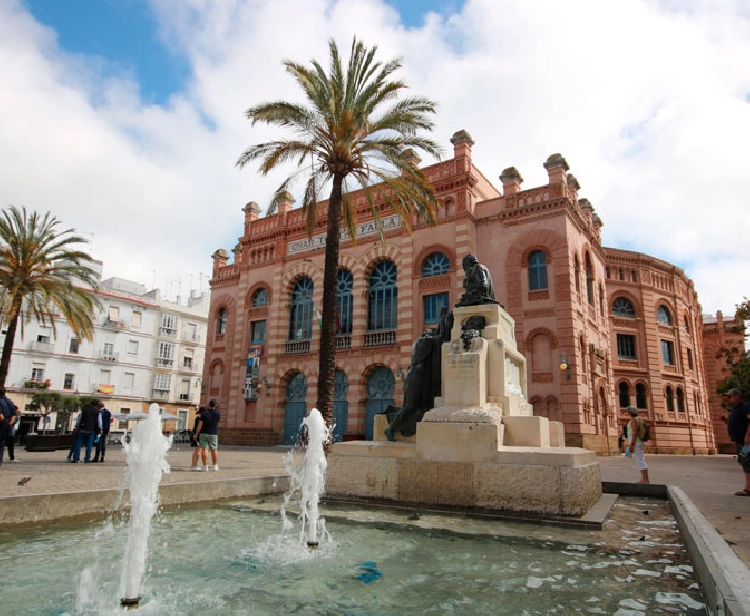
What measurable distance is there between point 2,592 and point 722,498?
8341 millimetres

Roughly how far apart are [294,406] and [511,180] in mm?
14662

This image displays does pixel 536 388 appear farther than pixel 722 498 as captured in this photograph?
Yes

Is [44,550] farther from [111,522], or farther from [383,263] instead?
[383,263]

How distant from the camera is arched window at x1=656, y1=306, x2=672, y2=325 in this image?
3140cm

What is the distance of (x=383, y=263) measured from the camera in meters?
24.8

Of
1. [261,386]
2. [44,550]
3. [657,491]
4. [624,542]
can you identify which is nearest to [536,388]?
[657,491]

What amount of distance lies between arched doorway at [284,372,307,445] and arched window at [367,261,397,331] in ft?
15.7

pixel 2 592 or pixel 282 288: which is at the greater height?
pixel 282 288

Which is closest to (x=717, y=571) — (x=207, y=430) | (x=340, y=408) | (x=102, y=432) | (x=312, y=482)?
(x=312, y=482)

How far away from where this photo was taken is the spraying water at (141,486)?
3381 millimetres

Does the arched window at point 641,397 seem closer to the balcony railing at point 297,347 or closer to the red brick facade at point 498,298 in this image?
the red brick facade at point 498,298

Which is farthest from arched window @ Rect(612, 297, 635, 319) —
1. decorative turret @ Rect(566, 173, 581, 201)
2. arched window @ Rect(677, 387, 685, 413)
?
decorative turret @ Rect(566, 173, 581, 201)

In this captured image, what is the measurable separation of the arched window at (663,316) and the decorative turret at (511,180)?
14.8 m

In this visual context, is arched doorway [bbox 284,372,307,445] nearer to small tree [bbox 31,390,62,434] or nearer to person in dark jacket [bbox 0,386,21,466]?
person in dark jacket [bbox 0,386,21,466]
